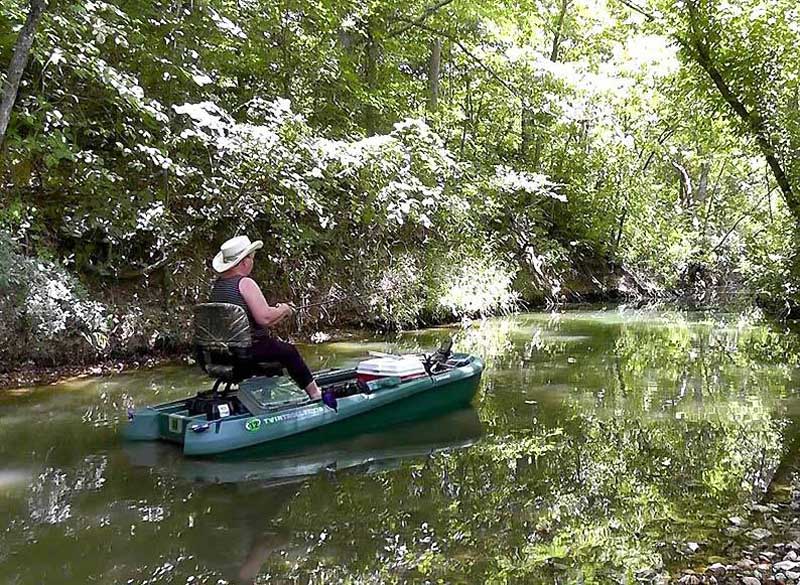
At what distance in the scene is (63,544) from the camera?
3.87 metres

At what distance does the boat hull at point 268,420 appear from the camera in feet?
17.2

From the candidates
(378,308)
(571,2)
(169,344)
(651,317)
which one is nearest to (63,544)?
(169,344)

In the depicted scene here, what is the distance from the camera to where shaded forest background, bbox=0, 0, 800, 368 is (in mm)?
8141

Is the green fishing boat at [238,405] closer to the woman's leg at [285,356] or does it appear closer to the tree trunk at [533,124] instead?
the woman's leg at [285,356]

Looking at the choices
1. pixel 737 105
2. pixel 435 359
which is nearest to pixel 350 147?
pixel 435 359

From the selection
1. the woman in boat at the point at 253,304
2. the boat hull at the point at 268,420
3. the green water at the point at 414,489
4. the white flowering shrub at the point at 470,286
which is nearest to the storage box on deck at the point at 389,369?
the boat hull at the point at 268,420

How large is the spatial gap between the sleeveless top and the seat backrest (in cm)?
10

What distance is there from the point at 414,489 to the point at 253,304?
6.12 feet

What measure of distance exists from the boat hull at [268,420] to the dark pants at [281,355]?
0.27 meters

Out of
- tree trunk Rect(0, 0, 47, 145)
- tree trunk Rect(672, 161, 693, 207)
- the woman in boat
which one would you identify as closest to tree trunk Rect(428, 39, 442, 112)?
tree trunk Rect(0, 0, 47, 145)

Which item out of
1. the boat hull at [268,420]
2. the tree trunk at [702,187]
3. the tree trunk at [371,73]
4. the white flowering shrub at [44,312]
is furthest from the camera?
the tree trunk at [702,187]

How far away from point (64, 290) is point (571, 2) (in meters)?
16.8

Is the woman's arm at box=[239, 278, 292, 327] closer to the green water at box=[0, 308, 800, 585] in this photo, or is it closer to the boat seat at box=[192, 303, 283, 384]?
the boat seat at box=[192, 303, 283, 384]

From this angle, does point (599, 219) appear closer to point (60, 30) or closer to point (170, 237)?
point (170, 237)
